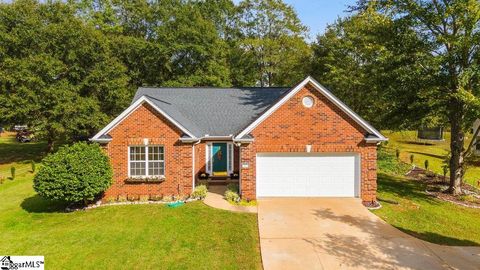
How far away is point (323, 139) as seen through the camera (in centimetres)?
1590

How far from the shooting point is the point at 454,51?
17.1m

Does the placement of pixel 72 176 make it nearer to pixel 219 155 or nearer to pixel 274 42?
pixel 219 155

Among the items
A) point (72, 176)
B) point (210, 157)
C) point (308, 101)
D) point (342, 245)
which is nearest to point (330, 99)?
point (308, 101)

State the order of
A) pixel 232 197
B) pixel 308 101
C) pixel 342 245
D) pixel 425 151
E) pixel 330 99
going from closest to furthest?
pixel 342 245 → pixel 330 99 → pixel 308 101 → pixel 232 197 → pixel 425 151

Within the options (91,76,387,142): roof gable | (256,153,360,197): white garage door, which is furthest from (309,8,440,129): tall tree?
(91,76,387,142): roof gable

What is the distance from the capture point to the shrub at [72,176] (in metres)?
14.1

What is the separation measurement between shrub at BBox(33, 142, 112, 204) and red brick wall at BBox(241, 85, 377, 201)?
23.8ft

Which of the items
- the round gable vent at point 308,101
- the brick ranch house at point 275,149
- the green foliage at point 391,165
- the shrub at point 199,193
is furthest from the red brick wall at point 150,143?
the green foliage at point 391,165

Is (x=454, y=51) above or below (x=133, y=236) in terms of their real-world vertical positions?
above

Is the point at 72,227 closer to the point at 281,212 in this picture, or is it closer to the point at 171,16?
the point at 281,212

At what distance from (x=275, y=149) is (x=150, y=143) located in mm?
6654

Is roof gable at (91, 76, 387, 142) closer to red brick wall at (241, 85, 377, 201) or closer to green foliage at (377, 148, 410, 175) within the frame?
red brick wall at (241, 85, 377, 201)

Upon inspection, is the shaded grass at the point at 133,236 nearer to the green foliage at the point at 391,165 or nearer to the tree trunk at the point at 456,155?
the tree trunk at the point at 456,155

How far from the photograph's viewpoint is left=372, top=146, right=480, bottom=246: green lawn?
12.3 m
